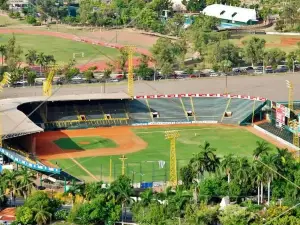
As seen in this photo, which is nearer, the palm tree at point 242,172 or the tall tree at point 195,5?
the palm tree at point 242,172

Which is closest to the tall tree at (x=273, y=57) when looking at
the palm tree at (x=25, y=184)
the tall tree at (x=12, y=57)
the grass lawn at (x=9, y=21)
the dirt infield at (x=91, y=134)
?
the dirt infield at (x=91, y=134)

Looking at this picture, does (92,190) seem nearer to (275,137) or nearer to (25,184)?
(25,184)

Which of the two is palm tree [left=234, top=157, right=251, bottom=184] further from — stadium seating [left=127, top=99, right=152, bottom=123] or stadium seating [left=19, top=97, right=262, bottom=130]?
stadium seating [left=127, top=99, right=152, bottom=123]

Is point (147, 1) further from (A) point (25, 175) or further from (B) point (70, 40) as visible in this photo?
(A) point (25, 175)

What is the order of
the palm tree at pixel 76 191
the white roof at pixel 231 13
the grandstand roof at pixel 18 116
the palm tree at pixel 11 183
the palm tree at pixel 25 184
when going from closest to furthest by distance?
the palm tree at pixel 76 191, the palm tree at pixel 11 183, the palm tree at pixel 25 184, the grandstand roof at pixel 18 116, the white roof at pixel 231 13

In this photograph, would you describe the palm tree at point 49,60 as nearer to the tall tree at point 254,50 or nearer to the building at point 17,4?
the tall tree at point 254,50

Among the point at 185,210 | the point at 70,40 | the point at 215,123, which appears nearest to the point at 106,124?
the point at 215,123
